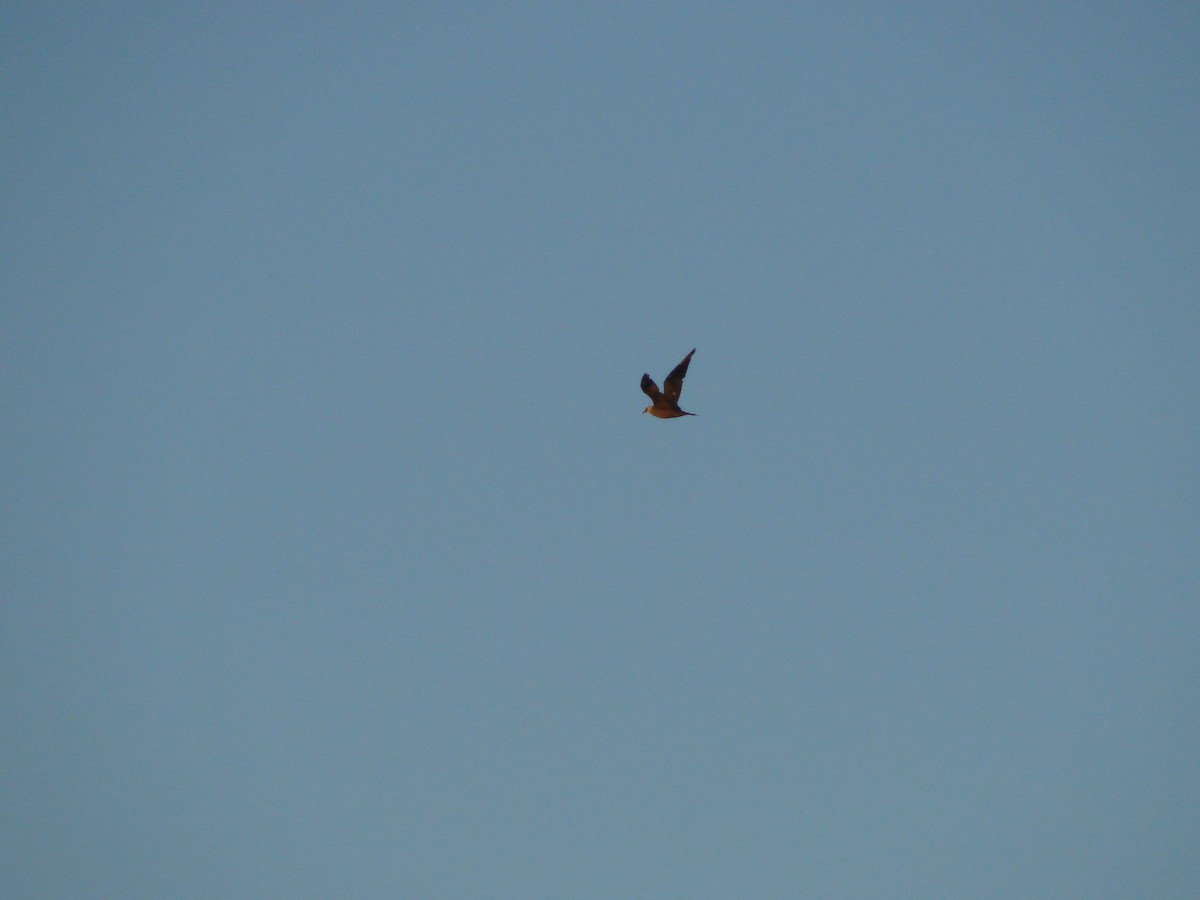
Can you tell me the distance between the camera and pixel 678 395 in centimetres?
1564

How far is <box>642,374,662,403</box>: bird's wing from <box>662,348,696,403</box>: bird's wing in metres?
→ 0.12

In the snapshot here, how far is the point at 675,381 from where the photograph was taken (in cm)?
1534

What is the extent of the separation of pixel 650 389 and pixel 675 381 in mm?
456

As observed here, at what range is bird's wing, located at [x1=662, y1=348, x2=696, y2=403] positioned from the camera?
1521cm

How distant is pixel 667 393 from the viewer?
51.0 feet

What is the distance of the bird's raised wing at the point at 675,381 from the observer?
599 inches

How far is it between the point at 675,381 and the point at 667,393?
31 centimetres

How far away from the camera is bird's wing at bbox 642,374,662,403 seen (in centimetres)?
1532

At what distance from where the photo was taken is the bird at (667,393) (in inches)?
601

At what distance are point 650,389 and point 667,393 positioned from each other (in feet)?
1.03

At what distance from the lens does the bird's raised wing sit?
15.2m

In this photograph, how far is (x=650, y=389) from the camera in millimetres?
15469

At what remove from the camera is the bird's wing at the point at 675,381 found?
15211 millimetres

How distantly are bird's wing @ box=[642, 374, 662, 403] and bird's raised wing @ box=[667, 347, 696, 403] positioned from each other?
0.07 ft
